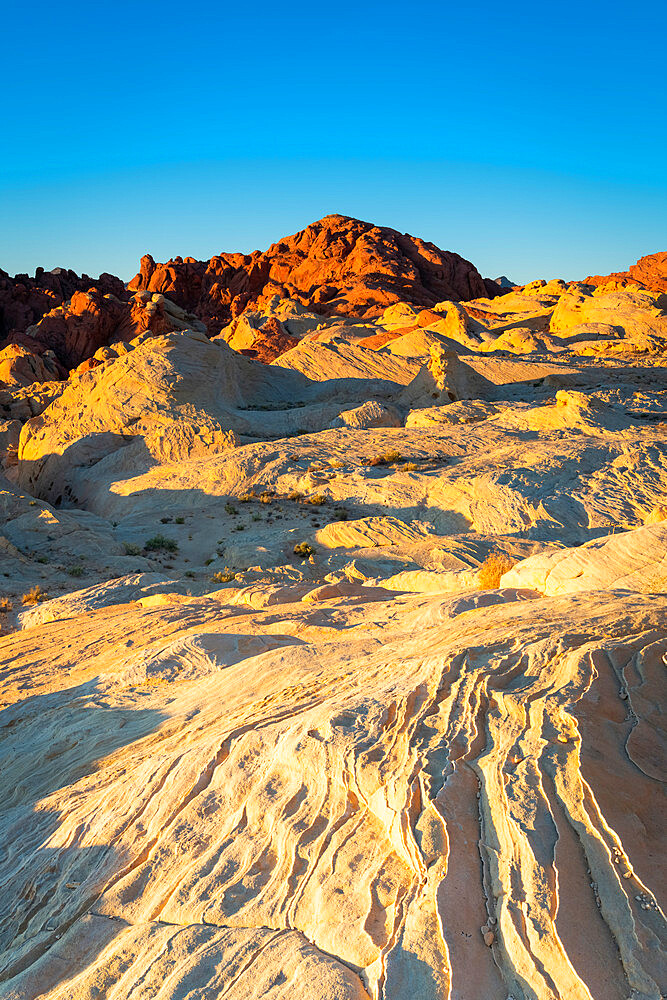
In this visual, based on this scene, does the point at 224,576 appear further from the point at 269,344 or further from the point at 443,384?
the point at 269,344

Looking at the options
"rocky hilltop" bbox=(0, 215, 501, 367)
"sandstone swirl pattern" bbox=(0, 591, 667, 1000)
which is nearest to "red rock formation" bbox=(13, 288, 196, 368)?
"rocky hilltop" bbox=(0, 215, 501, 367)

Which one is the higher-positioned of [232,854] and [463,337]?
[463,337]

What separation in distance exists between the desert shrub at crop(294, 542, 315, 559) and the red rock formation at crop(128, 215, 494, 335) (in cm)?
5948

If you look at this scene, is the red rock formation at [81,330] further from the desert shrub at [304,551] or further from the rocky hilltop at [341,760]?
the desert shrub at [304,551]

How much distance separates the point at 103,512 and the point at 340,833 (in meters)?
20.4

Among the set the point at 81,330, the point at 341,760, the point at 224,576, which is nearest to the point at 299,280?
the point at 81,330

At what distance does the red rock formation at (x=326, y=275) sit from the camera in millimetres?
74875

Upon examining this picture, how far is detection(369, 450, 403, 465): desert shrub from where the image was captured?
22.0m

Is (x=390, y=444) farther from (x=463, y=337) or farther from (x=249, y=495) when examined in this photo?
(x=463, y=337)

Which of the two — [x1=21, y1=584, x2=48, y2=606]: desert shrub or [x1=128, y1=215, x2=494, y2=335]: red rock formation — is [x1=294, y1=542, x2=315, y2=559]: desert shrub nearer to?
[x1=21, y1=584, x2=48, y2=606]: desert shrub

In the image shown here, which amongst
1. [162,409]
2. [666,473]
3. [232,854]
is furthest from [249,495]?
[232,854]

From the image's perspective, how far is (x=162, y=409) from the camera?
1054 inches

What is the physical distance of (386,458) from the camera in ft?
72.7

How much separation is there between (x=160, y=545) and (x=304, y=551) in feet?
13.7
